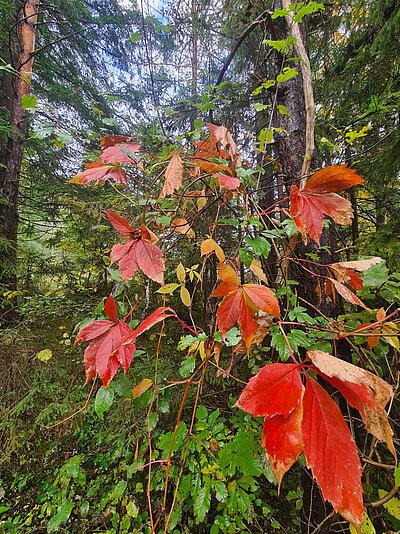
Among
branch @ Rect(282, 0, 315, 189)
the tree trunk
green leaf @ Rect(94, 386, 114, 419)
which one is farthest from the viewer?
the tree trunk

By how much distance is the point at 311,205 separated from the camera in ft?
1.87

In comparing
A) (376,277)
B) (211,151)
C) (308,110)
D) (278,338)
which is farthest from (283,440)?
(308,110)

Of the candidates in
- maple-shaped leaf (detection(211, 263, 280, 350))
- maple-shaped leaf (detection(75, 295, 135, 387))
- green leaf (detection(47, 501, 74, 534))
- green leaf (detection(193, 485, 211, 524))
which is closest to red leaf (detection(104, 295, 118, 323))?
maple-shaped leaf (detection(75, 295, 135, 387))

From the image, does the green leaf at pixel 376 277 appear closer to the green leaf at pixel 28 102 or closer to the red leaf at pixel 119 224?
the red leaf at pixel 119 224

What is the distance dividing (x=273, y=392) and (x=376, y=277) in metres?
0.61

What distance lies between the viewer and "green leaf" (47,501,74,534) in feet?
4.14

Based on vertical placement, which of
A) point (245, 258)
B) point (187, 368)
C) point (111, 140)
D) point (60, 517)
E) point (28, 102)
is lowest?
point (60, 517)

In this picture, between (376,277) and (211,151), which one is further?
(211,151)

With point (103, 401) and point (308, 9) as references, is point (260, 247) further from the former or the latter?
point (308, 9)

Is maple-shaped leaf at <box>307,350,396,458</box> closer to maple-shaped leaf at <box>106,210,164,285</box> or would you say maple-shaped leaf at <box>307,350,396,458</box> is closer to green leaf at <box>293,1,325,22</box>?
maple-shaped leaf at <box>106,210,164,285</box>

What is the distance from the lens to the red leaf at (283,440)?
313mm

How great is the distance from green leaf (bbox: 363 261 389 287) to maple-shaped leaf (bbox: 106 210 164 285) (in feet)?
2.03

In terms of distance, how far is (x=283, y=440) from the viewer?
32 centimetres

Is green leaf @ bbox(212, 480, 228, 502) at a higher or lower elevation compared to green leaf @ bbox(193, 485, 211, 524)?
higher
